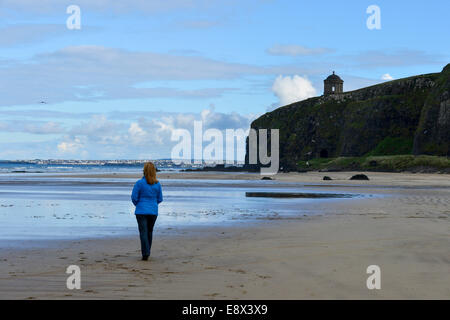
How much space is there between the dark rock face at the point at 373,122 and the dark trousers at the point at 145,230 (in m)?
91.1

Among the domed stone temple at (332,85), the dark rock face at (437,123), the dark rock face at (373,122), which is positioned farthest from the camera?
the domed stone temple at (332,85)

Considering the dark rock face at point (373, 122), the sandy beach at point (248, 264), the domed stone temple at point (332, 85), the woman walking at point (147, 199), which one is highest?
the domed stone temple at point (332, 85)

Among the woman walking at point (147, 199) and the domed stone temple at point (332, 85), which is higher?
the domed stone temple at point (332, 85)

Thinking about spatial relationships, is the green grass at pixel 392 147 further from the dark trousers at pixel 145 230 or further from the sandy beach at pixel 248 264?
the dark trousers at pixel 145 230

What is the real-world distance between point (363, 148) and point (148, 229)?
4608 inches

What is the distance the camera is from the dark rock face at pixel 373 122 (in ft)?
333

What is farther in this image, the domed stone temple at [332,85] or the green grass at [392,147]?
the domed stone temple at [332,85]

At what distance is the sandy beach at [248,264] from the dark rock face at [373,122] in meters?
87.0

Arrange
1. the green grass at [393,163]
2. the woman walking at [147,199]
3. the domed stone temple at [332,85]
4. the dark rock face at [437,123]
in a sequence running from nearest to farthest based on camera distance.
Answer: the woman walking at [147,199]
the green grass at [393,163]
the dark rock face at [437,123]
the domed stone temple at [332,85]

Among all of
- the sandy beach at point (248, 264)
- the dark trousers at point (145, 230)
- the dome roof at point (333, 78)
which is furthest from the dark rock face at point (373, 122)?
the dark trousers at point (145, 230)


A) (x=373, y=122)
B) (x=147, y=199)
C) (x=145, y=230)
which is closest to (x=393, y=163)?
(x=373, y=122)

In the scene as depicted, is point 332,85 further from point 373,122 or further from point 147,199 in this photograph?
point 147,199

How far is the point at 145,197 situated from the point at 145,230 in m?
0.71

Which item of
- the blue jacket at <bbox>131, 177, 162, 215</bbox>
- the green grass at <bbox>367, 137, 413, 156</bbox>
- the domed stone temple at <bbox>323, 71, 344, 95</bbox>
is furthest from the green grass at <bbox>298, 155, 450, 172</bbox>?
the blue jacket at <bbox>131, 177, 162, 215</bbox>
